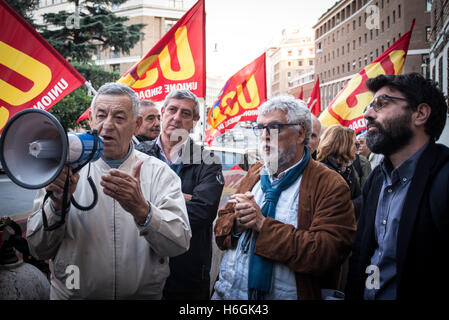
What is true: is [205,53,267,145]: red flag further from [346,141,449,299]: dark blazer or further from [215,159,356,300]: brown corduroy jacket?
[346,141,449,299]: dark blazer

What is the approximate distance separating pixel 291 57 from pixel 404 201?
101307 mm

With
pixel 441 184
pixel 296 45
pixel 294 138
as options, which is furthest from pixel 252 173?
pixel 296 45

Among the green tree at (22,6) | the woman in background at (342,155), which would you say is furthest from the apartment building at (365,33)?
the woman in background at (342,155)

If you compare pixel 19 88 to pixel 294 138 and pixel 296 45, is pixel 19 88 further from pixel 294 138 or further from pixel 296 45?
pixel 296 45

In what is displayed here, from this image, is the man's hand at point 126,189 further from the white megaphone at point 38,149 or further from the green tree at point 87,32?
the green tree at point 87,32

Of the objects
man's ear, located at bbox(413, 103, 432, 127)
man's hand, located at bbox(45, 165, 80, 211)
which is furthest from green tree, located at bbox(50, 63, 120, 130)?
man's ear, located at bbox(413, 103, 432, 127)

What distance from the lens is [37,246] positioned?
1602 millimetres

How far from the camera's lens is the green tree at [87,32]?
20234 millimetres

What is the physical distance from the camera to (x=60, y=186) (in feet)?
4.80

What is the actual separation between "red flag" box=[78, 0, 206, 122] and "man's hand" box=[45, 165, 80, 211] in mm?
3083

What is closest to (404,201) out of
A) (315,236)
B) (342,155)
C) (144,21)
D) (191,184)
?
(315,236)

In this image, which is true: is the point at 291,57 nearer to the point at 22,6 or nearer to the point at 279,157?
the point at 22,6

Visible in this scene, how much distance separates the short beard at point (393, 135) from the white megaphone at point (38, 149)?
145 centimetres

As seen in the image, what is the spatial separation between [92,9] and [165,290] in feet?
79.3
